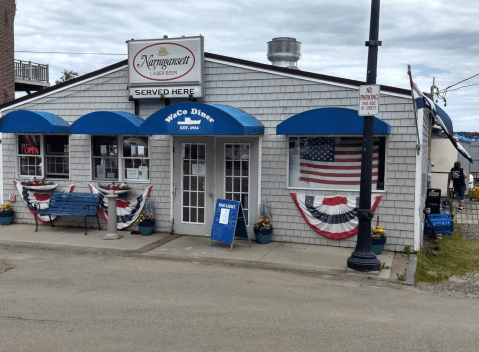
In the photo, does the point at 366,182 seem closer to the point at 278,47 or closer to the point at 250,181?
the point at 250,181

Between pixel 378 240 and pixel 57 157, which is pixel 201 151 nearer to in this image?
pixel 57 157

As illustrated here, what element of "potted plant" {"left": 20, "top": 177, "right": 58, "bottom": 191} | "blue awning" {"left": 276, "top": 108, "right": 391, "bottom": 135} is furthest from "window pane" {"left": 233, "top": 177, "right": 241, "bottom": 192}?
"potted plant" {"left": 20, "top": 177, "right": 58, "bottom": 191}

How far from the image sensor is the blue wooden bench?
11953 millimetres

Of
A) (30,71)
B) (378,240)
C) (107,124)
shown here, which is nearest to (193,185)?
(107,124)

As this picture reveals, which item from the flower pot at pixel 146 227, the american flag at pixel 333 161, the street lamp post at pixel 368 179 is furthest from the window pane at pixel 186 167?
the street lamp post at pixel 368 179

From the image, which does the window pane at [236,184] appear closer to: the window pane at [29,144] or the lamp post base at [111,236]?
the lamp post base at [111,236]

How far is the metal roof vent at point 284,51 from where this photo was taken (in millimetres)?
13352

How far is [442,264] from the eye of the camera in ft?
30.9

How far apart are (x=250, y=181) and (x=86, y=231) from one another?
4.09 m

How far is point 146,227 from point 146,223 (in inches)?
4.0

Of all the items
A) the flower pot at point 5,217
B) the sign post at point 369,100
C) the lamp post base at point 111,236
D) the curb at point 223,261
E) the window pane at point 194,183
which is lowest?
the curb at point 223,261

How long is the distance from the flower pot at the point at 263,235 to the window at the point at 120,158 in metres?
3.11

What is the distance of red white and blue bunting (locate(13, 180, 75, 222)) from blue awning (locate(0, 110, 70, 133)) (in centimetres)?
150

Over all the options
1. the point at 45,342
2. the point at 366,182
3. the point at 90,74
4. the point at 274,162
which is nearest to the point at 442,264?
the point at 366,182
